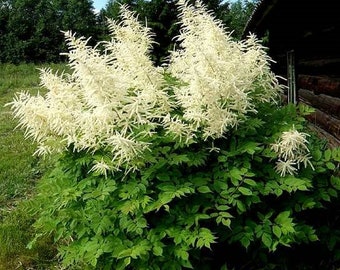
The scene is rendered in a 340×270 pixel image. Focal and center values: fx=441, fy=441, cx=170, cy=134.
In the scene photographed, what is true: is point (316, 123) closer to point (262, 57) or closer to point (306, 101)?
point (306, 101)

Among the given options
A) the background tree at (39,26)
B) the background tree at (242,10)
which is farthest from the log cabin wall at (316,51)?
the background tree at (39,26)

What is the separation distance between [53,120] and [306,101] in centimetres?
364

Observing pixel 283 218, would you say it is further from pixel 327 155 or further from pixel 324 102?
pixel 324 102

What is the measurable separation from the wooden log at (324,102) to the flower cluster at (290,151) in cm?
136

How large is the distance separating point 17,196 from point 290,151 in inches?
133

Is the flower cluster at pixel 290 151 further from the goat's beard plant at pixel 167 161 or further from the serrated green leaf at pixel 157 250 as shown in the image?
the serrated green leaf at pixel 157 250

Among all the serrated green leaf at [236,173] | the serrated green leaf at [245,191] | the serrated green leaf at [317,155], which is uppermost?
the serrated green leaf at [317,155]

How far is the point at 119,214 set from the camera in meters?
2.58

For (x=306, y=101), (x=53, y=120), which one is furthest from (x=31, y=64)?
(x=53, y=120)

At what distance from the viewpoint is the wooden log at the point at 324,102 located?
387 cm

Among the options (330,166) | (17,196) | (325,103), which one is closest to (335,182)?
(330,166)

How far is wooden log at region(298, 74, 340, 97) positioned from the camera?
12.8 feet

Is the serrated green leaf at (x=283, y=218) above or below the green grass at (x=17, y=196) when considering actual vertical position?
above

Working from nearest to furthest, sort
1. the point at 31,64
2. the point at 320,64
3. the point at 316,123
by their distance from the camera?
the point at 320,64
the point at 316,123
the point at 31,64
